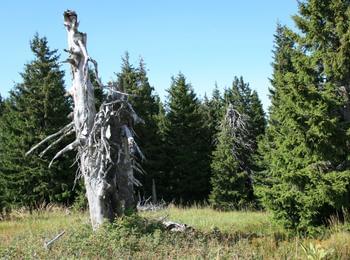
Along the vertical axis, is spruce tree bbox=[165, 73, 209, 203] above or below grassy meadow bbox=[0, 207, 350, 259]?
above

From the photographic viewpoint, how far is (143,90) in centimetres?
3203

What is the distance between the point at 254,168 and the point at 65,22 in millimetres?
21945

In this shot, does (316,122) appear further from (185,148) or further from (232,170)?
(185,148)

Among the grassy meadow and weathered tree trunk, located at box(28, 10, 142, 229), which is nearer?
the grassy meadow

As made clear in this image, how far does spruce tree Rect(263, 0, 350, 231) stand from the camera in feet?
41.8

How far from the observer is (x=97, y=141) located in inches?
425

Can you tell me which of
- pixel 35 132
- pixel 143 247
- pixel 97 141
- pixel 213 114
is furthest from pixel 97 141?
pixel 213 114

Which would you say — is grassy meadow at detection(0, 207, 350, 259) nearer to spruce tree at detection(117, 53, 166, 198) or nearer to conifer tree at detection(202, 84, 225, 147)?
spruce tree at detection(117, 53, 166, 198)

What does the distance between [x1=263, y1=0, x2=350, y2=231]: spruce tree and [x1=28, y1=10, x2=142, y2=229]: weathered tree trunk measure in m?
5.07

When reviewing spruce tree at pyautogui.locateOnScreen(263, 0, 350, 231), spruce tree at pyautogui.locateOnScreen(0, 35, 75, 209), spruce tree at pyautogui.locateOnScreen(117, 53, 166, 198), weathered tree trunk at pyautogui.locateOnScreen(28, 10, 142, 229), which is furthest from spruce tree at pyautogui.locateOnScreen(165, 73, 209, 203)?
weathered tree trunk at pyautogui.locateOnScreen(28, 10, 142, 229)

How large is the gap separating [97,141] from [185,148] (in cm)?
2064

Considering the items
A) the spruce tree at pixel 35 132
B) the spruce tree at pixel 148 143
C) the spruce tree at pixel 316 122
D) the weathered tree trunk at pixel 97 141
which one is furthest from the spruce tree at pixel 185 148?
the weathered tree trunk at pixel 97 141

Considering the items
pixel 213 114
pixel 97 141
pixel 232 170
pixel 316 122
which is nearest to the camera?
pixel 97 141

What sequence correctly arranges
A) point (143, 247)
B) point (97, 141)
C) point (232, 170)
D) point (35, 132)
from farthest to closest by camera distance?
point (232, 170), point (35, 132), point (97, 141), point (143, 247)
